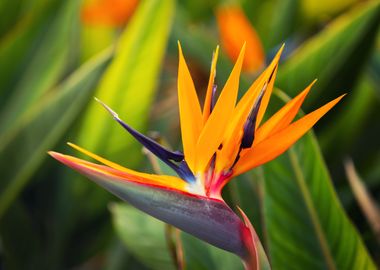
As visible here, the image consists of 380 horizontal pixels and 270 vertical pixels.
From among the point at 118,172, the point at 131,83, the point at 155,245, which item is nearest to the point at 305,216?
the point at 155,245

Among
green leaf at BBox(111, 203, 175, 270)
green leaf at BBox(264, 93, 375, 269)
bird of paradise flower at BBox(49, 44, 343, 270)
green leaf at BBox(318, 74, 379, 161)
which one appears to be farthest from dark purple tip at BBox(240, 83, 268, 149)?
green leaf at BBox(318, 74, 379, 161)

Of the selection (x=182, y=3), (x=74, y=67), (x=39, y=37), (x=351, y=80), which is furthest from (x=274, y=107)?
(x=182, y=3)

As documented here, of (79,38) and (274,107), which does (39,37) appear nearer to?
(79,38)

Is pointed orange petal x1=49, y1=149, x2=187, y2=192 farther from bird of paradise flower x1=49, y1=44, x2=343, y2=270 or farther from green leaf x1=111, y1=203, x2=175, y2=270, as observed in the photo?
green leaf x1=111, y1=203, x2=175, y2=270

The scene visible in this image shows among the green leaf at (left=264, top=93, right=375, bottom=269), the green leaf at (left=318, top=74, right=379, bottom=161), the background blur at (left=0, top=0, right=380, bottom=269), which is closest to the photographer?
the green leaf at (left=264, top=93, right=375, bottom=269)

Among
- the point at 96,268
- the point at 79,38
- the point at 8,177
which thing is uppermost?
the point at 79,38

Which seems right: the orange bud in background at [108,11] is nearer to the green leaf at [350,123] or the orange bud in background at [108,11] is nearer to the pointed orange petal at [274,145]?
the green leaf at [350,123]
